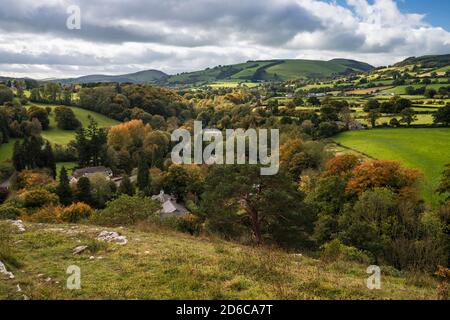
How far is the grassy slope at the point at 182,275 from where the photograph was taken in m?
8.92

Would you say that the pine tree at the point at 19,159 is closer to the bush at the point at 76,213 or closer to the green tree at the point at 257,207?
the bush at the point at 76,213

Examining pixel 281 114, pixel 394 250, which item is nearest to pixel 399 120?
pixel 281 114

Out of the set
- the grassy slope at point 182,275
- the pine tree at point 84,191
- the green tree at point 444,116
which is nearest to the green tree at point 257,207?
the grassy slope at point 182,275

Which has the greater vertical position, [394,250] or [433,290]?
[433,290]

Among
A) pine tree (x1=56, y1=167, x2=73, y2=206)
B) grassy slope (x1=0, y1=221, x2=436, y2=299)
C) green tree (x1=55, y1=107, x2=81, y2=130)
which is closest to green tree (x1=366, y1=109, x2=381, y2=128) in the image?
pine tree (x1=56, y1=167, x2=73, y2=206)

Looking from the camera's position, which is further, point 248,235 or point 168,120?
point 168,120

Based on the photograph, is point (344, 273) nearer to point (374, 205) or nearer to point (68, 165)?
point (374, 205)

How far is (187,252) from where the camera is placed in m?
13.3

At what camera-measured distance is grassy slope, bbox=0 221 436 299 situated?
892 cm

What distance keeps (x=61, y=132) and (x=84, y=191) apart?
4963 cm

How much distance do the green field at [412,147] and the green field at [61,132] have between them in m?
66.4

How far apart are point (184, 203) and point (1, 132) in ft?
163
